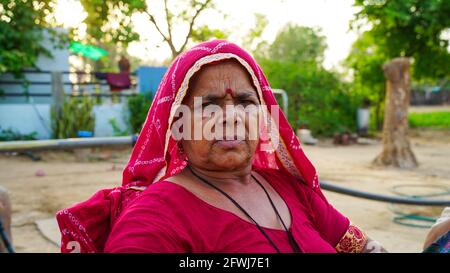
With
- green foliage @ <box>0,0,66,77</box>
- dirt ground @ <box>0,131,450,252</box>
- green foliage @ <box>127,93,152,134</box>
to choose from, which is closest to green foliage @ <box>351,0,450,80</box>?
dirt ground @ <box>0,131,450,252</box>

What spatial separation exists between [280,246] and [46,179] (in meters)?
7.19

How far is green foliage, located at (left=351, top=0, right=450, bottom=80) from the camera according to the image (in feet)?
40.9

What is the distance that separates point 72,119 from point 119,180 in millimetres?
3707

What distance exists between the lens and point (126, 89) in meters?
13.9

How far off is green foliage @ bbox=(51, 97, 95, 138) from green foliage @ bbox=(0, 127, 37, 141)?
0.55 m

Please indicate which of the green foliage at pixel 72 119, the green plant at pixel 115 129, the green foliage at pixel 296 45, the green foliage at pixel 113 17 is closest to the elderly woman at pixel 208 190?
the green foliage at pixel 113 17

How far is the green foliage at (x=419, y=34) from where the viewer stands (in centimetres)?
1245

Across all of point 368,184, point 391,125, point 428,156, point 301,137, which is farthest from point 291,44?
point 368,184

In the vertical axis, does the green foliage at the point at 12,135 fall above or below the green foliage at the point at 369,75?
below

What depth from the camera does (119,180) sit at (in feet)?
25.8

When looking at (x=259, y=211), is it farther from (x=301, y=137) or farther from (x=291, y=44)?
(x=291, y=44)

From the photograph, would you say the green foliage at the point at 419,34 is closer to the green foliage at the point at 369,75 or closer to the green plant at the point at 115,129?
the green foliage at the point at 369,75

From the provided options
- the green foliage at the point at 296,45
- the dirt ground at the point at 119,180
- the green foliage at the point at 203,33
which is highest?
the green foliage at the point at 296,45
